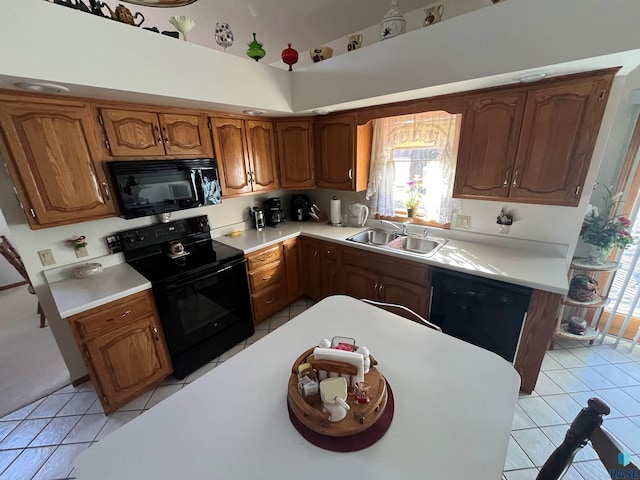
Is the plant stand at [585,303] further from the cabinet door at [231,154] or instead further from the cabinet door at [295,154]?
the cabinet door at [231,154]

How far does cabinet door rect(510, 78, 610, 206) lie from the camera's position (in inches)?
57.9

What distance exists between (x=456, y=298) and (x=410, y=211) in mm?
951

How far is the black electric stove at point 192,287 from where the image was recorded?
6.20 ft

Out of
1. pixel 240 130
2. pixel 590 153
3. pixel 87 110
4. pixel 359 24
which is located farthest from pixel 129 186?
pixel 590 153

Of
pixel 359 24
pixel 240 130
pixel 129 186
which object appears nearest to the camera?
pixel 129 186

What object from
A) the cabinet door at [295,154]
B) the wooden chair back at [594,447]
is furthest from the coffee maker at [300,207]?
the wooden chair back at [594,447]

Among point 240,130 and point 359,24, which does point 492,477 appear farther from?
point 359,24

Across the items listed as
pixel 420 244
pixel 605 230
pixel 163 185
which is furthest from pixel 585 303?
pixel 163 185

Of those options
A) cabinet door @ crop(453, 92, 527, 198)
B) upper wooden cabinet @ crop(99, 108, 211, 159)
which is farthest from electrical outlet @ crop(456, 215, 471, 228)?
upper wooden cabinet @ crop(99, 108, 211, 159)

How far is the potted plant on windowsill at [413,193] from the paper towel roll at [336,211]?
0.71 metres

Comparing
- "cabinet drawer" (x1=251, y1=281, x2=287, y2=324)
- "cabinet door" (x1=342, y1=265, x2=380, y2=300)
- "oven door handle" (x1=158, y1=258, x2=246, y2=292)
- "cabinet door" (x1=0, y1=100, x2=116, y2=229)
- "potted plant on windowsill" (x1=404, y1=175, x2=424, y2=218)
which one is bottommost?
"cabinet drawer" (x1=251, y1=281, x2=287, y2=324)

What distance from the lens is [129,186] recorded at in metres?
1.78

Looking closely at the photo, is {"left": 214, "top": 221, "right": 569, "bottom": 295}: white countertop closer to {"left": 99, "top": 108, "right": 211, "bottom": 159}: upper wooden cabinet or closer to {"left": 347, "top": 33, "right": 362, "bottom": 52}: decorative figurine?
{"left": 99, "top": 108, "right": 211, "bottom": 159}: upper wooden cabinet

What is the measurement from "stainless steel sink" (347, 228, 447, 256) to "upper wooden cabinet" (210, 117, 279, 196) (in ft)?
3.46
